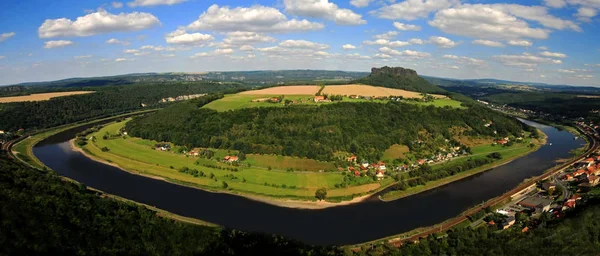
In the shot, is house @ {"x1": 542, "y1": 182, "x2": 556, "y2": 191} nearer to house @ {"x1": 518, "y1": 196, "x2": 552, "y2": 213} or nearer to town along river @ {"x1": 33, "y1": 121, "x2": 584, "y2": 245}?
town along river @ {"x1": 33, "y1": 121, "x2": 584, "y2": 245}

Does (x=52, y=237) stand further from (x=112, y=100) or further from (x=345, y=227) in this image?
(x=112, y=100)

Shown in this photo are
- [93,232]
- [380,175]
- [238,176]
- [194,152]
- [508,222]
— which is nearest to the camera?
[93,232]

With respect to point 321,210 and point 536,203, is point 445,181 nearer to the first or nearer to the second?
point 536,203

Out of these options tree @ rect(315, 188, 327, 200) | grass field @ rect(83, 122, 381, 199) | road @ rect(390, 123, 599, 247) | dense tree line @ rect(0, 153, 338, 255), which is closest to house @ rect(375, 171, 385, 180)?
grass field @ rect(83, 122, 381, 199)

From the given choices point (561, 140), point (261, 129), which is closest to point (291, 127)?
point (261, 129)

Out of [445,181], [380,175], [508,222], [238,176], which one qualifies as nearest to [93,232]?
[238,176]

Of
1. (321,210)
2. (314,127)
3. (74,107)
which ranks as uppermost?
(74,107)

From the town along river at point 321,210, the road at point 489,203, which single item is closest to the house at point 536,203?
the road at point 489,203
